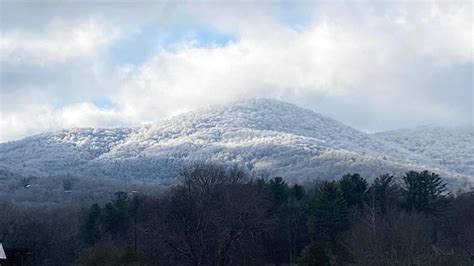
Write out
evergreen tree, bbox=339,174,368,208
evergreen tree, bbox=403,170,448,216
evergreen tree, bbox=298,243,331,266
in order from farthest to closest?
evergreen tree, bbox=339,174,368,208
evergreen tree, bbox=403,170,448,216
evergreen tree, bbox=298,243,331,266

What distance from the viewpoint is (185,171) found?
83.9m

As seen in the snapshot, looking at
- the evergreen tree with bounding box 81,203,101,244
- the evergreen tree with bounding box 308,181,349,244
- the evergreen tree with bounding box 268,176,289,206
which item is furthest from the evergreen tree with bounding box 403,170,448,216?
the evergreen tree with bounding box 81,203,101,244

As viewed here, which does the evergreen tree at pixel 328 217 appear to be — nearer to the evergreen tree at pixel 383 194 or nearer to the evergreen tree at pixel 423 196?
the evergreen tree at pixel 383 194

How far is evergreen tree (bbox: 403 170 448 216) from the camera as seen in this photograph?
283ft

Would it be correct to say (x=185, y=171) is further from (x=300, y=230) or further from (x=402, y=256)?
(x=402, y=256)

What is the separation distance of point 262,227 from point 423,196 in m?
20.3

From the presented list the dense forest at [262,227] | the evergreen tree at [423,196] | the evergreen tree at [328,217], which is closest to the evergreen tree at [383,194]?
the dense forest at [262,227]

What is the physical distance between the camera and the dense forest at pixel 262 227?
67500mm

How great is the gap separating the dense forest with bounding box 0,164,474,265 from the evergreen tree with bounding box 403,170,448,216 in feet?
0.34

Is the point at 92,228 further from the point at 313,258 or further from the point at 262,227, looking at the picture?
the point at 313,258

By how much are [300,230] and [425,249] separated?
26.5 metres

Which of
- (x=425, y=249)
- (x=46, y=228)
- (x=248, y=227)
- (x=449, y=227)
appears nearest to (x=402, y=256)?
(x=425, y=249)

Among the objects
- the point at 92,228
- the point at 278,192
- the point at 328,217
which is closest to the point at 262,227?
the point at 328,217

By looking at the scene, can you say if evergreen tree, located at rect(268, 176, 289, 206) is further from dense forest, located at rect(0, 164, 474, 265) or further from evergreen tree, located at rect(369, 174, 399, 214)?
evergreen tree, located at rect(369, 174, 399, 214)
